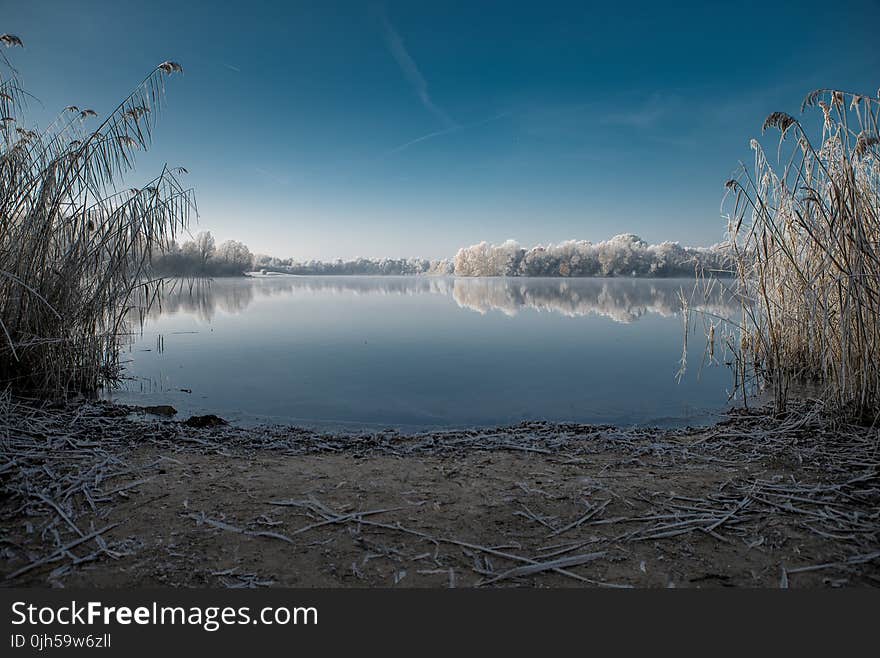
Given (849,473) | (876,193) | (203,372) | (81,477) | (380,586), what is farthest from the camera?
(203,372)

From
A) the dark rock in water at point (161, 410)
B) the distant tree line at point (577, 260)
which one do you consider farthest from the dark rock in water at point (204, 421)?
the distant tree line at point (577, 260)

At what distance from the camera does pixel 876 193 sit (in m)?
3.64

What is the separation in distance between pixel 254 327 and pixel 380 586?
10.0 metres

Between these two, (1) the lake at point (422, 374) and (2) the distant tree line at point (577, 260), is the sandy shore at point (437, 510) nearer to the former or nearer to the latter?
(1) the lake at point (422, 374)

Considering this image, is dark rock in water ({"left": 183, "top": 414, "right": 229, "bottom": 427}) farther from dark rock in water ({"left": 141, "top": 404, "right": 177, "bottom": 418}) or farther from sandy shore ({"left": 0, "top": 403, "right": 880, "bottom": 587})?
dark rock in water ({"left": 141, "top": 404, "right": 177, "bottom": 418})

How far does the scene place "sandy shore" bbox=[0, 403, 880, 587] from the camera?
178cm

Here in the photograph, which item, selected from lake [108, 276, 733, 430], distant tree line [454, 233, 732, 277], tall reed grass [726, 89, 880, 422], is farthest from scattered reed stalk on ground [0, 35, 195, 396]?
distant tree line [454, 233, 732, 277]

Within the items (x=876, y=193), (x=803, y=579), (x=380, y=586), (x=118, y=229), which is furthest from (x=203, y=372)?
(x=876, y=193)

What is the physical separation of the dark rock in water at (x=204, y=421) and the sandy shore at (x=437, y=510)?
1.27ft

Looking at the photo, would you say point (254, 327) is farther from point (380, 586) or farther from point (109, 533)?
point (380, 586)

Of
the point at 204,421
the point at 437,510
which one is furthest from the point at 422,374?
the point at 437,510

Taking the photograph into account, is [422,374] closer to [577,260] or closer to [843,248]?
[843,248]

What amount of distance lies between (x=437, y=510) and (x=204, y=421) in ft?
8.54

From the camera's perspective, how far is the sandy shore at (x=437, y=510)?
1778mm
